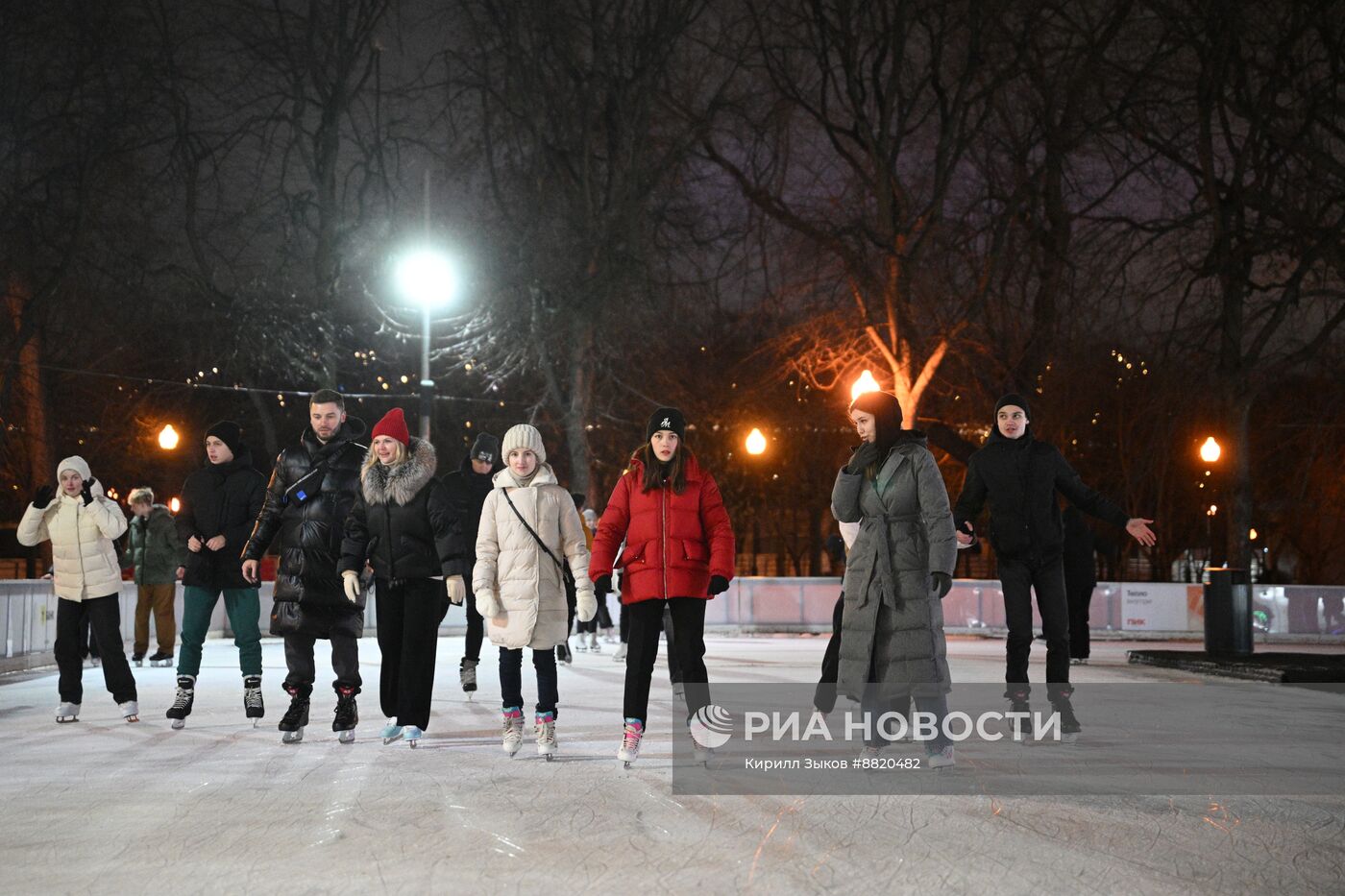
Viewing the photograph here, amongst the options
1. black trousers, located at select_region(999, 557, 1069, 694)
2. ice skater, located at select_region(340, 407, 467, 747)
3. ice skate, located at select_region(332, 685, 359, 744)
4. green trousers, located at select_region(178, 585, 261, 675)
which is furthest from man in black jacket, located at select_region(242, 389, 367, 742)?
black trousers, located at select_region(999, 557, 1069, 694)

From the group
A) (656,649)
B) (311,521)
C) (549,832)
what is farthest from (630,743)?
(311,521)

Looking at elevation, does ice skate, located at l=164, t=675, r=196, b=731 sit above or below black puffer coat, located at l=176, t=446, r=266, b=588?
below

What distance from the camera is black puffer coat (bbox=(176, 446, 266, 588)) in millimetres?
9742

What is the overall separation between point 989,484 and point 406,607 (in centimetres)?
341

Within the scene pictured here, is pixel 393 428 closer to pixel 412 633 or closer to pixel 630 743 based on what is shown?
pixel 412 633

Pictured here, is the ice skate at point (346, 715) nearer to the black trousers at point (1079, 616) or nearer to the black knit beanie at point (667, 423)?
the black knit beanie at point (667, 423)

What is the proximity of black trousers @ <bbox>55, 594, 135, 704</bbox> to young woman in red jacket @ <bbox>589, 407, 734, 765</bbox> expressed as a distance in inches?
163

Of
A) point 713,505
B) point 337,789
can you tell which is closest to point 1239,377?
point 713,505

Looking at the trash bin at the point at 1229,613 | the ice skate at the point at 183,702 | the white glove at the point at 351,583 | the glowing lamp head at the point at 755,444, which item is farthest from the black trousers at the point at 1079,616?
the glowing lamp head at the point at 755,444

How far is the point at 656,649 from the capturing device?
7.70 meters

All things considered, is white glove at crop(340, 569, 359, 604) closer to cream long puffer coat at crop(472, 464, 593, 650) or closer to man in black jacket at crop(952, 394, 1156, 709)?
cream long puffer coat at crop(472, 464, 593, 650)

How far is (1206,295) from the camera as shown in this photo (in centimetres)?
2053

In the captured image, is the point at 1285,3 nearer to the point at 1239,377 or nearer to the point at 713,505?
the point at 1239,377

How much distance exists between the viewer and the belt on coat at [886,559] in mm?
7180
